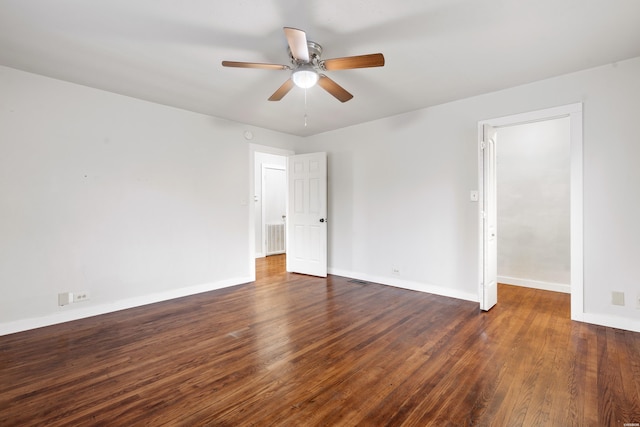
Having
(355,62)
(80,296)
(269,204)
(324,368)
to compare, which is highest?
(355,62)

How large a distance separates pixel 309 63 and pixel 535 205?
4.05 meters

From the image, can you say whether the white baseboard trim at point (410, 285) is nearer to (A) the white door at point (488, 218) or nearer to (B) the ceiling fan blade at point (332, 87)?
(A) the white door at point (488, 218)

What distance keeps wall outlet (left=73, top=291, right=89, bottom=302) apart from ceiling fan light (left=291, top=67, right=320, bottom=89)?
327cm

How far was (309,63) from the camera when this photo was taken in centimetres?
234

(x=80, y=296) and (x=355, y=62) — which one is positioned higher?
(x=355, y=62)

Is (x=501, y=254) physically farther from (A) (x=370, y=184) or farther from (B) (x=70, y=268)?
(B) (x=70, y=268)

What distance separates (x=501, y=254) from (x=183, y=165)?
5.06m

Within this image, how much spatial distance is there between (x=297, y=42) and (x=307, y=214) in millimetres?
3457

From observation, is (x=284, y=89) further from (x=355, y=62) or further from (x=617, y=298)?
(x=617, y=298)

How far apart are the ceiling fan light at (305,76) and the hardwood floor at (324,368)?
228cm

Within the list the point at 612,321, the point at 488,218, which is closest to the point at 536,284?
the point at 612,321

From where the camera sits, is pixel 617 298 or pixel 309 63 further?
pixel 617 298

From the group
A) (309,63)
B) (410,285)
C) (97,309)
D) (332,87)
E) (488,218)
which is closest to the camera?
(309,63)

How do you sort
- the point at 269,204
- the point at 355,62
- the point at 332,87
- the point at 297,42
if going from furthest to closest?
the point at 269,204
the point at 332,87
the point at 355,62
the point at 297,42
